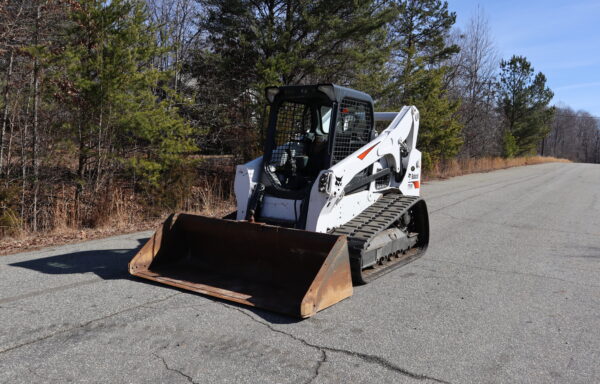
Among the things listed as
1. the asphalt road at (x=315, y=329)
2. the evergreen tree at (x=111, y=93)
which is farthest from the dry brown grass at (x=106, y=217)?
the asphalt road at (x=315, y=329)

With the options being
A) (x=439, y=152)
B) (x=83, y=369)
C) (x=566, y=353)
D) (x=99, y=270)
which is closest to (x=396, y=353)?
(x=566, y=353)

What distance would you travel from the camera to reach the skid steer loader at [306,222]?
4922 millimetres

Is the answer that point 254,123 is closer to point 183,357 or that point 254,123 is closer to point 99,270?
point 99,270

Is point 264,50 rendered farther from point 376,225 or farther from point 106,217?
point 376,225

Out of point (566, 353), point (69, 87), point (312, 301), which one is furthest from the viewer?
point (69, 87)

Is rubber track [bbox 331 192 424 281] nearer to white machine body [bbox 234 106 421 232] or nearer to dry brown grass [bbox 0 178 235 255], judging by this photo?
white machine body [bbox 234 106 421 232]

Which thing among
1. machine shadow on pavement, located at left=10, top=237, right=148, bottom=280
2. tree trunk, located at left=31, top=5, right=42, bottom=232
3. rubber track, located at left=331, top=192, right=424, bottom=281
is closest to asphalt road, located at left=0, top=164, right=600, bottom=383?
machine shadow on pavement, located at left=10, top=237, right=148, bottom=280

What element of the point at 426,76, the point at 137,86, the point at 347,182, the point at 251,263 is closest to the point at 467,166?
the point at 426,76

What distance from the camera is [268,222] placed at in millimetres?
5973

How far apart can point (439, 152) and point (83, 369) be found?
2114cm

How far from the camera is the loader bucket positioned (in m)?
4.62

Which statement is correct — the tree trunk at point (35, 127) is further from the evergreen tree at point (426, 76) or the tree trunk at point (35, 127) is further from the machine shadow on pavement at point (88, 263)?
the evergreen tree at point (426, 76)

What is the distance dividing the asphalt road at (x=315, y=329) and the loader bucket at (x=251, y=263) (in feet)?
0.61

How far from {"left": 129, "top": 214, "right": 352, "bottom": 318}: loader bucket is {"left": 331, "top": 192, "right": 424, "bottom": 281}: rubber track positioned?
0.51 meters
